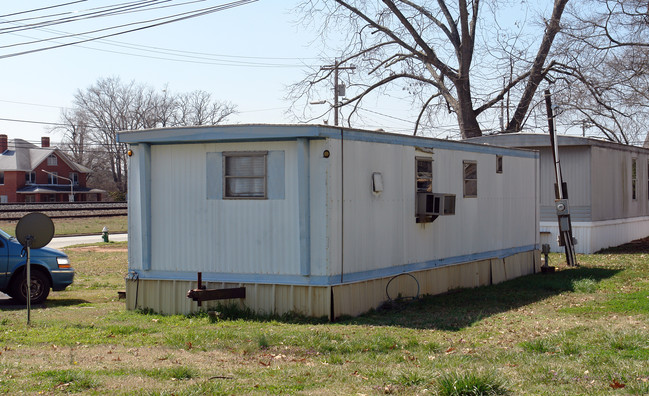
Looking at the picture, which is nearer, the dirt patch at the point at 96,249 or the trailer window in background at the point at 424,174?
the trailer window in background at the point at 424,174

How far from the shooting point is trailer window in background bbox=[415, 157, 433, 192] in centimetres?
1286

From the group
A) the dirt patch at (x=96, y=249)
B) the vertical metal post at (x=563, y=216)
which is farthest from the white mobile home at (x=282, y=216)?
the dirt patch at (x=96, y=249)

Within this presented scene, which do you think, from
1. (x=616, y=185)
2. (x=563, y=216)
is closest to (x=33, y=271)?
(x=563, y=216)

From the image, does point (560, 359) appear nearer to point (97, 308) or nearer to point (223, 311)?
point (223, 311)

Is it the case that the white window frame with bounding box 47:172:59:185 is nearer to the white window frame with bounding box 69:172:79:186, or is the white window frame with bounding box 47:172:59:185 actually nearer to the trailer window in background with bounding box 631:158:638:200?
the white window frame with bounding box 69:172:79:186

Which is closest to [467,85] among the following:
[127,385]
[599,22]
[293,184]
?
[599,22]

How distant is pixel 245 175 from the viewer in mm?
11203

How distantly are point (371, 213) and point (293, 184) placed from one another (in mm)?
1420

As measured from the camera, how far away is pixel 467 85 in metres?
30.1

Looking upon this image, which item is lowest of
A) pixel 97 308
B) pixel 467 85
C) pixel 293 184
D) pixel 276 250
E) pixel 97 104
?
pixel 97 308

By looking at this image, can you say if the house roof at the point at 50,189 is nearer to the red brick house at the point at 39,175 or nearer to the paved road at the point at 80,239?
the red brick house at the point at 39,175

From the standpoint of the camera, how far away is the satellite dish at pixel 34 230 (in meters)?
10.5

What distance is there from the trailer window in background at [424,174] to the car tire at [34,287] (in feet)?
22.3

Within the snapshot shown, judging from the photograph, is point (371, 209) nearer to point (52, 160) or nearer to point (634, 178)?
point (634, 178)
